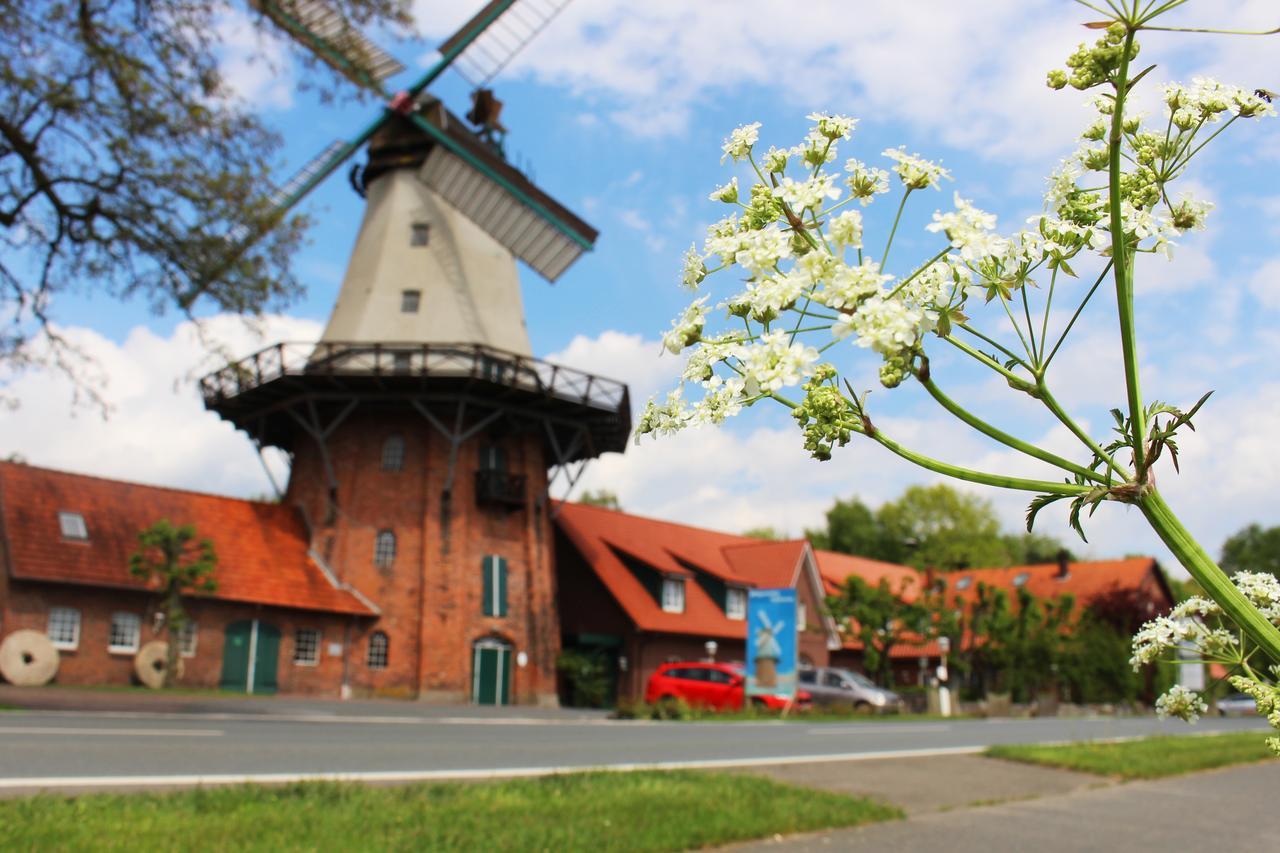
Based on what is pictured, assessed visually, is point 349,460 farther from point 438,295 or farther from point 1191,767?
point 1191,767

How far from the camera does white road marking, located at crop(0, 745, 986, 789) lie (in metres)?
8.55

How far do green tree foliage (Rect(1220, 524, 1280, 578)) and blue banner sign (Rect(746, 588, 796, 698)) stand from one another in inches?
2738

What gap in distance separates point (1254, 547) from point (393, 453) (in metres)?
87.2

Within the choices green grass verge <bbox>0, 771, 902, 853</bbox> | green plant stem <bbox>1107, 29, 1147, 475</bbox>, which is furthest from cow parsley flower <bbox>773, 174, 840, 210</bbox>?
green grass verge <bbox>0, 771, 902, 853</bbox>

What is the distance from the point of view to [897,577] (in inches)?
2245

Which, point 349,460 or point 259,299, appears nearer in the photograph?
point 259,299

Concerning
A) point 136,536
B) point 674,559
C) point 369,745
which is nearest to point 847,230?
point 369,745

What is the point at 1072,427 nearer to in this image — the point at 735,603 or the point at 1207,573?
the point at 1207,573

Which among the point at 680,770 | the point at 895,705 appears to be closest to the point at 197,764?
the point at 680,770

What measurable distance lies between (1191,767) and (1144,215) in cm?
1488

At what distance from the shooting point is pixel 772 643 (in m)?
27.9

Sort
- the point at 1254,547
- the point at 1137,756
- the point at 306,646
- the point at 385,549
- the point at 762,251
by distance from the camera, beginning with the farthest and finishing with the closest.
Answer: the point at 1254,547 → the point at 385,549 → the point at 306,646 → the point at 1137,756 → the point at 762,251

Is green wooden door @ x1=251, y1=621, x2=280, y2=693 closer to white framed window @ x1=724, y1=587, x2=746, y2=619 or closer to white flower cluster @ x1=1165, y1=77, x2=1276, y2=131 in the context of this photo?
white framed window @ x1=724, y1=587, x2=746, y2=619

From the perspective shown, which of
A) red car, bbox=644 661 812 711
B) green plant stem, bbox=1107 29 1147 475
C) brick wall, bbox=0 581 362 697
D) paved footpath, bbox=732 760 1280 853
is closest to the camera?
green plant stem, bbox=1107 29 1147 475
